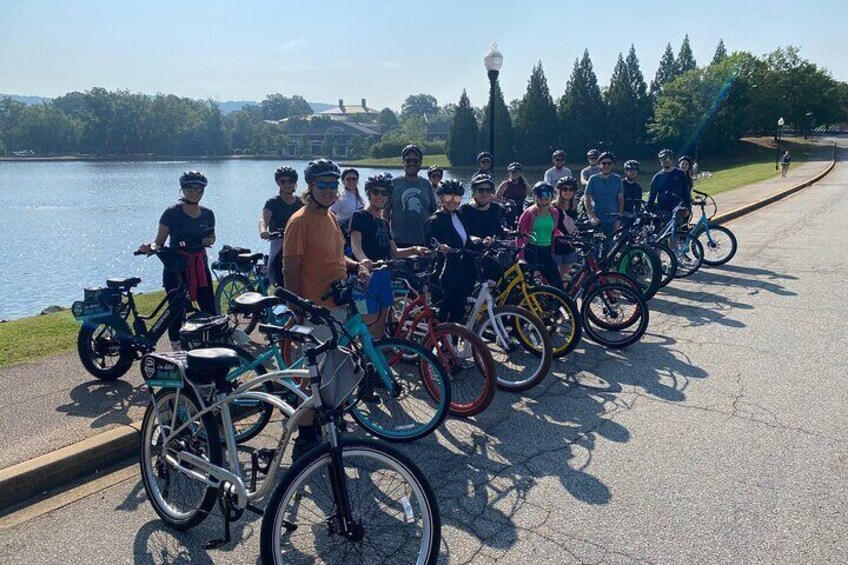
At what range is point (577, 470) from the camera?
13.3 ft

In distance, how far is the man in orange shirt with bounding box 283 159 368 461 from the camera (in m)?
4.05

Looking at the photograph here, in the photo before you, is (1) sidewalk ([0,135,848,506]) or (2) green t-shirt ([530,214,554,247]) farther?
(2) green t-shirt ([530,214,554,247])

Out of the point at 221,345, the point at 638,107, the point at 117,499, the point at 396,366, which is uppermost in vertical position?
the point at 638,107

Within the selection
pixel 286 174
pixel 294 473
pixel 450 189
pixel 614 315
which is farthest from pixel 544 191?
pixel 294 473

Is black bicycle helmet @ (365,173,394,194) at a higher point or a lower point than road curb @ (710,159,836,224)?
higher

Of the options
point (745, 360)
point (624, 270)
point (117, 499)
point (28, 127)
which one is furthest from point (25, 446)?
point (28, 127)

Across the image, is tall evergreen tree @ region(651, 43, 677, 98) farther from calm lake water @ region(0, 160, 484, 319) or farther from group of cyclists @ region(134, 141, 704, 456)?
group of cyclists @ region(134, 141, 704, 456)

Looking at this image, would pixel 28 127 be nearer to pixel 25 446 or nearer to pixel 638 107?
pixel 638 107

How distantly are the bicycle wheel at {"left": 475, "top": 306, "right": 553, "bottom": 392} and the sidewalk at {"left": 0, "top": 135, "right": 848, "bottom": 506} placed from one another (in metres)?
3.03

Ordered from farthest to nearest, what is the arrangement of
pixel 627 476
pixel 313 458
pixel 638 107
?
1. pixel 638 107
2. pixel 627 476
3. pixel 313 458

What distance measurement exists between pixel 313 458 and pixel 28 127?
464 feet

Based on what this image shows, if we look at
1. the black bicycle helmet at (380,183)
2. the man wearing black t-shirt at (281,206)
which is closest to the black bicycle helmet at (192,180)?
the man wearing black t-shirt at (281,206)

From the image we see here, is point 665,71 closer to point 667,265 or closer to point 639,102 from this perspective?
point 639,102

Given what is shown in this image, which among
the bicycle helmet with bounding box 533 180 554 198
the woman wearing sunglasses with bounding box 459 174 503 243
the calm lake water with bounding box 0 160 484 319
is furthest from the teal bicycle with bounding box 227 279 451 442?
the calm lake water with bounding box 0 160 484 319
